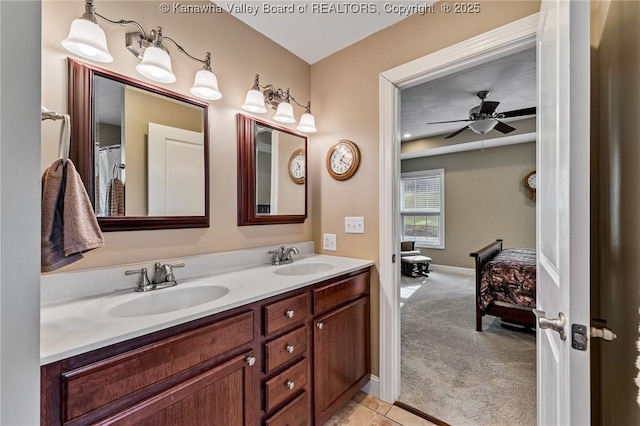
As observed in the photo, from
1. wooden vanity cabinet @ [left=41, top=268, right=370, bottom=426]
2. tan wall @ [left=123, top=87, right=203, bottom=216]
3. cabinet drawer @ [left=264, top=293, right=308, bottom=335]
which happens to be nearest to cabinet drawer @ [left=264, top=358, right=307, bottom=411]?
wooden vanity cabinet @ [left=41, top=268, right=370, bottom=426]

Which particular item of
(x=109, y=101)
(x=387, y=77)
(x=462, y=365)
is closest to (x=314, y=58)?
(x=387, y=77)

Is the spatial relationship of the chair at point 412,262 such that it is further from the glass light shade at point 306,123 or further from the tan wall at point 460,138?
the glass light shade at point 306,123

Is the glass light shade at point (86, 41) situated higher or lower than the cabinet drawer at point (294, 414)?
higher

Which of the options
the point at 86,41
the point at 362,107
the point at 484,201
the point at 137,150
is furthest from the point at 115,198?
the point at 484,201

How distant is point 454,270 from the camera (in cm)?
557

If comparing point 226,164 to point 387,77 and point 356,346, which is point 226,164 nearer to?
point 387,77

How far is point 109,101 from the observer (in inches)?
50.4

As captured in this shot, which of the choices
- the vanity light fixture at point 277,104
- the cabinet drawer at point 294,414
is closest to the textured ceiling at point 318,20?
the vanity light fixture at point 277,104

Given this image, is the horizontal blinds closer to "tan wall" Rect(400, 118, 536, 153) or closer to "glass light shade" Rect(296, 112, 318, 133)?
"tan wall" Rect(400, 118, 536, 153)

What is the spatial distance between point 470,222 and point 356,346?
460 cm

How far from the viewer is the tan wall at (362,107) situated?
1658 mm

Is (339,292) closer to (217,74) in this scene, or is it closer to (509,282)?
(217,74)

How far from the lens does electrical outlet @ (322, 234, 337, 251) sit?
85.9 inches

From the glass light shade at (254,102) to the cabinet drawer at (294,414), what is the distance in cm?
168
